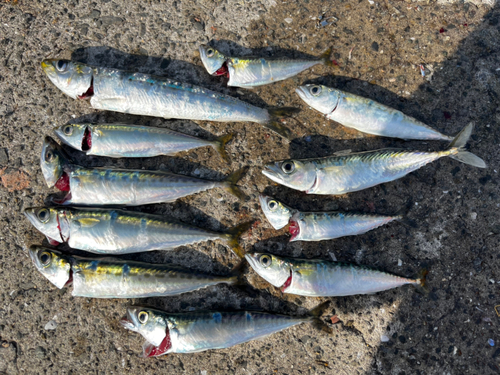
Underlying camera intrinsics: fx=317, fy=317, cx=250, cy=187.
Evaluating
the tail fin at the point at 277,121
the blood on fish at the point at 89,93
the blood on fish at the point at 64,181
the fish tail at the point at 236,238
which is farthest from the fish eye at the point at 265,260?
the blood on fish at the point at 89,93

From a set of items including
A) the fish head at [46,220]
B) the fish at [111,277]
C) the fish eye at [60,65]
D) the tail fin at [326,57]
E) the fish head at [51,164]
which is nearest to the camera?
the fish at [111,277]

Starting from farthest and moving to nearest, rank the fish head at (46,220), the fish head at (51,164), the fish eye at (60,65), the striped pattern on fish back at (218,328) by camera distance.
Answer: the fish eye at (60,65) → the fish head at (51,164) → the fish head at (46,220) → the striped pattern on fish back at (218,328)

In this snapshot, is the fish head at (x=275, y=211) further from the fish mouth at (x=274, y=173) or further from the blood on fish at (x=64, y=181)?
the blood on fish at (x=64, y=181)

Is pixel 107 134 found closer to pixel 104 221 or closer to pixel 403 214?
pixel 104 221

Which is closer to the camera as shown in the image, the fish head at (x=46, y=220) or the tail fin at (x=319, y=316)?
the fish head at (x=46, y=220)

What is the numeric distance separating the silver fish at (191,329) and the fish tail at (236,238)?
0.72 metres

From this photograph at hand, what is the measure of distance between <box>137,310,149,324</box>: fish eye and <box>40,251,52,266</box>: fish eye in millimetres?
1257

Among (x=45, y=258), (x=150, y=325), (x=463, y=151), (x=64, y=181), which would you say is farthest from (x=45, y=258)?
(x=463, y=151)

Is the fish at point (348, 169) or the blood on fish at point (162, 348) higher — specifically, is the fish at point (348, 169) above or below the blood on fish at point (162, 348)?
above

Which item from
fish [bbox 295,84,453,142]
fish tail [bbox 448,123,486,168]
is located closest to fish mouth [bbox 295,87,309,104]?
fish [bbox 295,84,453,142]

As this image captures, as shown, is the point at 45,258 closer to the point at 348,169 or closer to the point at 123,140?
the point at 123,140

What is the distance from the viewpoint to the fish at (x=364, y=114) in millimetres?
4105

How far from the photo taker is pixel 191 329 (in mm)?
3590

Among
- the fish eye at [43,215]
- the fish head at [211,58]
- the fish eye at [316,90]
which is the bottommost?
the fish eye at [43,215]
